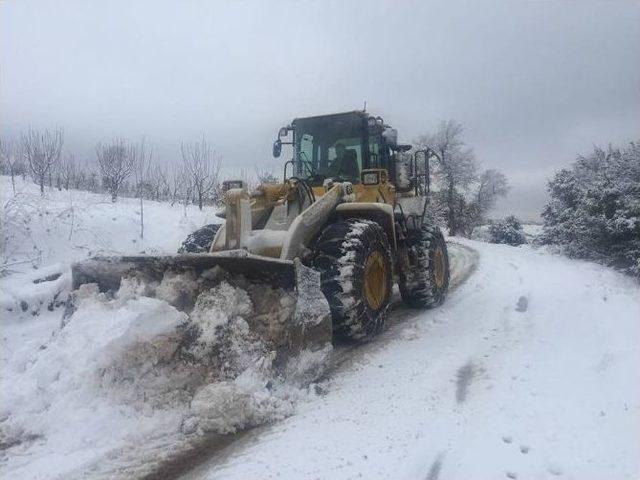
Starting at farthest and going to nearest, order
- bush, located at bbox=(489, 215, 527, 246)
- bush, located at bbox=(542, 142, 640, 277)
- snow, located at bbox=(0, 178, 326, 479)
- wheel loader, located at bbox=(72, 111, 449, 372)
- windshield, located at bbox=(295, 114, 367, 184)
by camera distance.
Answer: bush, located at bbox=(489, 215, 527, 246) → bush, located at bbox=(542, 142, 640, 277) → windshield, located at bbox=(295, 114, 367, 184) → wheel loader, located at bbox=(72, 111, 449, 372) → snow, located at bbox=(0, 178, 326, 479)

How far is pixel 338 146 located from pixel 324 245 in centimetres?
241

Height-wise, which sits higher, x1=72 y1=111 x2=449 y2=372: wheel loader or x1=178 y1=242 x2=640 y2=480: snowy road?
x1=72 y1=111 x2=449 y2=372: wheel loader

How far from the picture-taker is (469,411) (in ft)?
11.6

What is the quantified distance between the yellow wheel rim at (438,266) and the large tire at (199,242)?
3209 millimetres

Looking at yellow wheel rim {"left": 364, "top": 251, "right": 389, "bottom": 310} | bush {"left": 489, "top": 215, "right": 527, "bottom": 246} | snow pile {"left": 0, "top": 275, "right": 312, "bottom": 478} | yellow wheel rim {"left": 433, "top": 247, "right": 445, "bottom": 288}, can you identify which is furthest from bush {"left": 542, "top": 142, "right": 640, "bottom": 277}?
bush {"left": 489, "top": 215, "right": 527, "bottom": 246}

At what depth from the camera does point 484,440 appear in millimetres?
3078

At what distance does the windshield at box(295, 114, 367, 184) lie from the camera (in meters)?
6.76

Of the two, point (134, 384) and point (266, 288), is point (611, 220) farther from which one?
point (134, 384)

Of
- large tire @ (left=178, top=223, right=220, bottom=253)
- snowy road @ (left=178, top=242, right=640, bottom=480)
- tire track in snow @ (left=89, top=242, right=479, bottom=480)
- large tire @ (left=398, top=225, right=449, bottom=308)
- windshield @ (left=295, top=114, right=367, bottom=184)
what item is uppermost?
windshield @ (left=295, top=114, right=367, bottom=184)

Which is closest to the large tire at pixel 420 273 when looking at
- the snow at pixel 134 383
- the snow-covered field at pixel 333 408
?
the snow-covered field at pixel 333 408

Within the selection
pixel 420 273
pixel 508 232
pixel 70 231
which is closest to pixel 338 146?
pixel 420 273

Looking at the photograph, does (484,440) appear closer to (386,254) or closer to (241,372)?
(241,372)

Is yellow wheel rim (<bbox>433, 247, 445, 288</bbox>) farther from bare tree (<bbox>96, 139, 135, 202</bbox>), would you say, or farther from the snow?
bare tree (<bbox>96, 139, 135, 202</bbox>)

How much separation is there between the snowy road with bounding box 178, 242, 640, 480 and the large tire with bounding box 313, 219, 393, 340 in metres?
0.33
